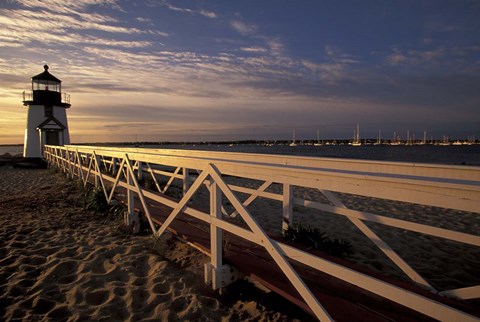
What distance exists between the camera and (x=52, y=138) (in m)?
21.2

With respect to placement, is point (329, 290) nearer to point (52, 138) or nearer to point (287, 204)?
point (287, 204)

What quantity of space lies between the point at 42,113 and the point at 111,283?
21683mm

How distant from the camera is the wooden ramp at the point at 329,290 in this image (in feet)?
6.86

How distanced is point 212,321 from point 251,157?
2.70 meters

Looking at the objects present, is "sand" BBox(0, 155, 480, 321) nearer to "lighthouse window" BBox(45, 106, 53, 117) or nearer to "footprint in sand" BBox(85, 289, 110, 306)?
"footprint in sand" BBox(85, 289, 110, 306)

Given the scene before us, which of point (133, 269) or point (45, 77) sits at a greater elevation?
point (45, 77)

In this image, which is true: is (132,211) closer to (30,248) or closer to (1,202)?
(30,248)

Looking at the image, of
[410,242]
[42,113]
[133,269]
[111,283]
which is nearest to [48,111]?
[42,113]

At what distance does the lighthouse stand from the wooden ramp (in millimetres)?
21649

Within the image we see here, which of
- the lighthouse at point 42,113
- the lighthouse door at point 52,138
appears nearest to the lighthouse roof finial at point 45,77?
the lighthouse at point 42,113

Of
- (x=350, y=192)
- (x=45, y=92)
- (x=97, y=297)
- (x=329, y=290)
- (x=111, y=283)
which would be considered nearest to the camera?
(x=350, y=192)

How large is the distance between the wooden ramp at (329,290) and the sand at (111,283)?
0.28m

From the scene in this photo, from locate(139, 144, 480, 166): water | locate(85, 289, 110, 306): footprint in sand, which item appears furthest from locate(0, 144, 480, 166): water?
locate(85, 289, 110, 306): footprint in sand

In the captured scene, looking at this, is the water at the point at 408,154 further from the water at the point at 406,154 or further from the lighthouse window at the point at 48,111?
the lighthouse window at the point at 48,111
